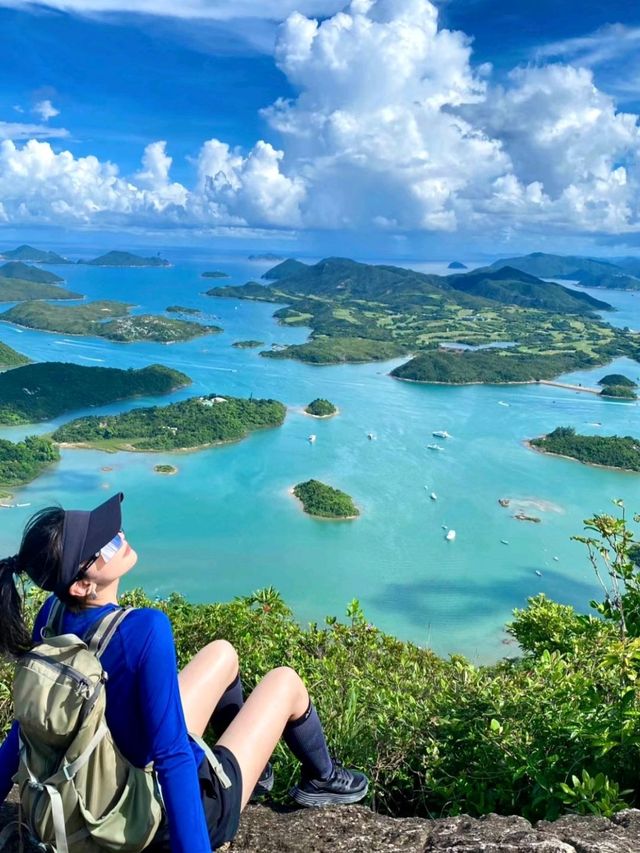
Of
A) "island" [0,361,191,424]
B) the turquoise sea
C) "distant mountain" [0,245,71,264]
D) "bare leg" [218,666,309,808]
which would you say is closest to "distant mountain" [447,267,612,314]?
the turquoise sea

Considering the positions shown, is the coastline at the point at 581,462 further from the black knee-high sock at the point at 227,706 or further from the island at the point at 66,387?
the black knee-high sock at the point at 227,706

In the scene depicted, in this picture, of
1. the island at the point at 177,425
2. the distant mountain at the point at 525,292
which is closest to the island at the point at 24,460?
the island at the point at 177,425

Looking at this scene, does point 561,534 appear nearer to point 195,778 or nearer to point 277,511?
point 277,511

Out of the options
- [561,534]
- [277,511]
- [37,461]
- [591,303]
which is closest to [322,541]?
[277,511]

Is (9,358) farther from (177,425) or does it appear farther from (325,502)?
(325,502)

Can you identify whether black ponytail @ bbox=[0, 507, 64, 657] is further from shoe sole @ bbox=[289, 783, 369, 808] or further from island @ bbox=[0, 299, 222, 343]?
island @ bbox=[0, 299, 222, 343]
